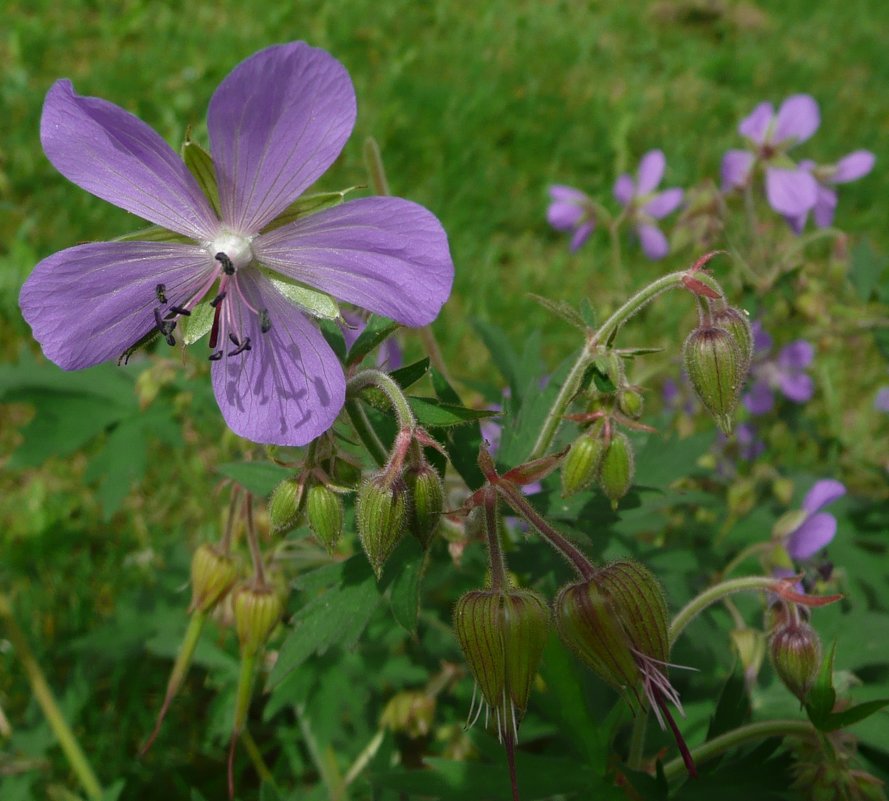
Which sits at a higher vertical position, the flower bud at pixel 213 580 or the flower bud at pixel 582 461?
the flower bud at pixel 582 461

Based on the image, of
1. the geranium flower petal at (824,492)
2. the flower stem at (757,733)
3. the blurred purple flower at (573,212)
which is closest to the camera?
the flower stem at (757,733)

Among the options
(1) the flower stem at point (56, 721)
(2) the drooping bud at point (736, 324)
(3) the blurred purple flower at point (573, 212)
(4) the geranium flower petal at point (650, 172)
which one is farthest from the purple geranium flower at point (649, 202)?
(1) the flower stem at point (56, 721)

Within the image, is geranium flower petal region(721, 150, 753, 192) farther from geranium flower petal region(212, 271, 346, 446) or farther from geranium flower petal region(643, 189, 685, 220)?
geranium flower petal region(212, 271, 346, 446)

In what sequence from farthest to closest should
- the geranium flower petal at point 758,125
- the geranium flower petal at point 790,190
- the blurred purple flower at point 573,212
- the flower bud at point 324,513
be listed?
1. the blurred purple flower at point 573,212
2. the geranium flower petal at point 758,125
3. the geranium flower petal at point 790,190
4. the flower bud at point 324,513

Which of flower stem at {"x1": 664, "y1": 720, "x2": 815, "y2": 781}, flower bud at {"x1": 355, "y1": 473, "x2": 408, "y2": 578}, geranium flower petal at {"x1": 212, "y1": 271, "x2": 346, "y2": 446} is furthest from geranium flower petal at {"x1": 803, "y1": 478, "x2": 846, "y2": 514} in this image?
geranium flower petal at {"x1": 212, "y1": 271, "x2": 346, "y2": 446}

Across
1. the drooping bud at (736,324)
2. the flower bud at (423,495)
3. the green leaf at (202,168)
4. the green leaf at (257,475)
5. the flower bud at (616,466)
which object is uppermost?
the green leaf at (202,168)

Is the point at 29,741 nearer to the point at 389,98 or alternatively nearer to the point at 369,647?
the point at 369,647

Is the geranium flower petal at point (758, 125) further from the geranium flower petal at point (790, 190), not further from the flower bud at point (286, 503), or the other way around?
the flower bud at point (286, 503)

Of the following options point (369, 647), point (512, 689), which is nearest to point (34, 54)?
point (369, 647)
